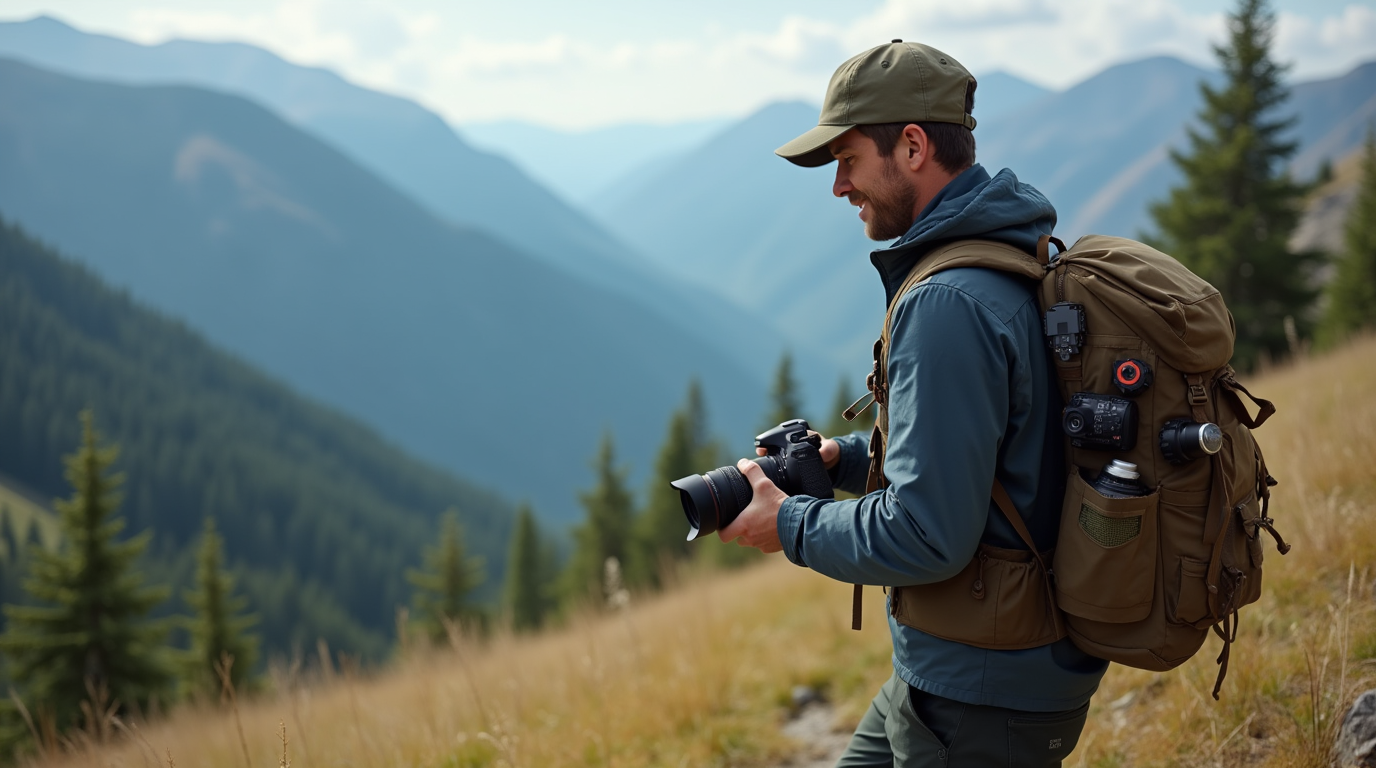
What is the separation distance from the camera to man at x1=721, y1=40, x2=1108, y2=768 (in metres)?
1.81

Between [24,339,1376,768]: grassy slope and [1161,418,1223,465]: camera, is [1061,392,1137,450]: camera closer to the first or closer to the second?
[1161,418,1223,465]: camera

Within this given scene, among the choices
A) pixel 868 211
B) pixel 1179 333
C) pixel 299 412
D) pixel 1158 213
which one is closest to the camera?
pixel 1179 333

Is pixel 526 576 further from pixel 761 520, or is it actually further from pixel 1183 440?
pixel 1183 440

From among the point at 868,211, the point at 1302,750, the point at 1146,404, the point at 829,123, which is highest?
the point at 829,123

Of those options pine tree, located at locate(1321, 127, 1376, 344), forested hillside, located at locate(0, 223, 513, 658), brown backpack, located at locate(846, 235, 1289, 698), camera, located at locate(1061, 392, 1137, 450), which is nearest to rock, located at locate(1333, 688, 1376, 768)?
brown backpack, located at locate(846, 235, 1289, 698)

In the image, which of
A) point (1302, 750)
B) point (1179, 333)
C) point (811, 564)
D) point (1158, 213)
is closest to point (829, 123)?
point (1179, 333)

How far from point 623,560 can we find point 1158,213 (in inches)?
947

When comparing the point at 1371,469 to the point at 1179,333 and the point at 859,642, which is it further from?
the point at 1179,333

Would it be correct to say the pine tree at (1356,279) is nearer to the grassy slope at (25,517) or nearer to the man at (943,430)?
the man at (943,430)

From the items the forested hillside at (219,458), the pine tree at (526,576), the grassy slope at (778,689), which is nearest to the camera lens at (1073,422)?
the grassy slope at (778,689)

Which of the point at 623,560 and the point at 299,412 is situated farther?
the point at 299,412

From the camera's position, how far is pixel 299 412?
142250 millimetres

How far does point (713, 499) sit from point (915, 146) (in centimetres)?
101

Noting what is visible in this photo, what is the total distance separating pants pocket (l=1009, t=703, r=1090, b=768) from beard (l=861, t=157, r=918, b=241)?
47.7 inches
